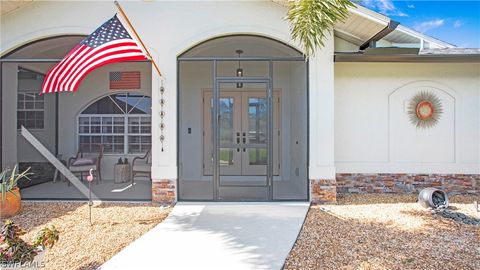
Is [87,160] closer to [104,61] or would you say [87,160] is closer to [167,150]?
[167,150]

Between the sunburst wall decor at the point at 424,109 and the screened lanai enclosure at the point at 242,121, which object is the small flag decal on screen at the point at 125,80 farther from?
the sunburst wall decor at the point at 424,109

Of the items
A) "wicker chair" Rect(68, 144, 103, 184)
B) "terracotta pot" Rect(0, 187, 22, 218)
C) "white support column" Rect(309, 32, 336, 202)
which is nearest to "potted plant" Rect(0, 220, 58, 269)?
"terracotta pot" Rect(0, 187, 22, 218)

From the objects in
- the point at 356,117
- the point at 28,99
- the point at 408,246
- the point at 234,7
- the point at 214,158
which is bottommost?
the point at 408,246

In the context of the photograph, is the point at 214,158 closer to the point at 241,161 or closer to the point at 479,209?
the point at 241,161

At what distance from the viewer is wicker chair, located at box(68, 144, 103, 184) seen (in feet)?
28.2

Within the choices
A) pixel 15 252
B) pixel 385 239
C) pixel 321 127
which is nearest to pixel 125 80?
pixel 321 127

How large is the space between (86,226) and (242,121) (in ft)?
16.1

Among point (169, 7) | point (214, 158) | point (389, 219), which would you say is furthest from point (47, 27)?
point (389, 219)

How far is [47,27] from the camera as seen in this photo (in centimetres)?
652

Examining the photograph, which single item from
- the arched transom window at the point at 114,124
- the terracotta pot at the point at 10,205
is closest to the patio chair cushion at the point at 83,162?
the arched transom window at the point at 114,124

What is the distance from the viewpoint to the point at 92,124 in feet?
31.7

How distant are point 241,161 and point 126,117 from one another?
13.2ft

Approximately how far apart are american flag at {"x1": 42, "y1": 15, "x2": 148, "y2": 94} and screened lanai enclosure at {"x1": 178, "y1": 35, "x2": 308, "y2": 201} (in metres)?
2.66

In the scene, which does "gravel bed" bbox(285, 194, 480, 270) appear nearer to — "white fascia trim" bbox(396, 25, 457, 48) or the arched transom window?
"white fascia trim" bbox(396, 25, 457, 48)
